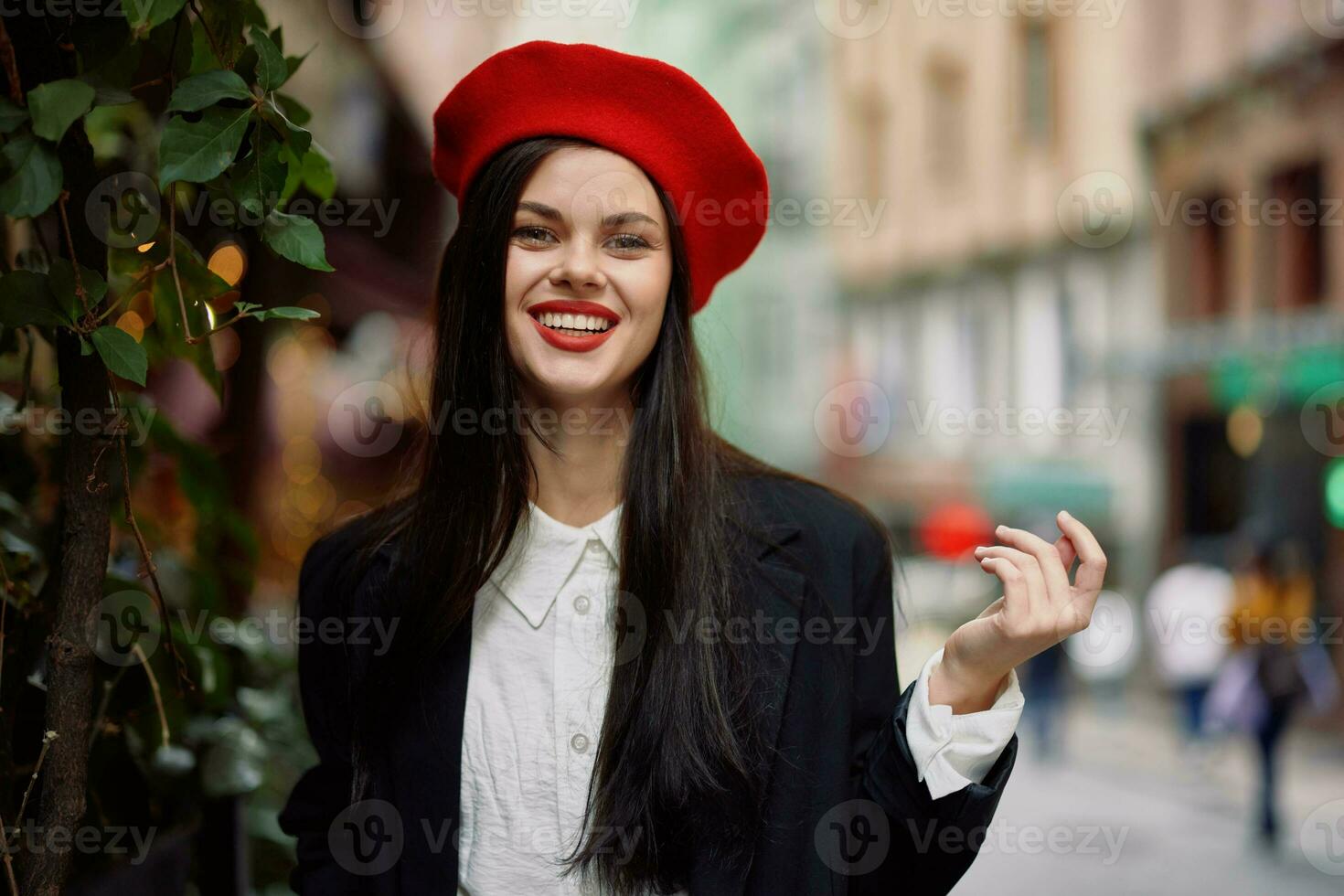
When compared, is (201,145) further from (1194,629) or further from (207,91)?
(1194,629)

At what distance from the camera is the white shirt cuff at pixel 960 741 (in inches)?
54.3

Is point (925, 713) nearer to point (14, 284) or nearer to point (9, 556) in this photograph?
point (14, 284)

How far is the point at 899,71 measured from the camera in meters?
23.8

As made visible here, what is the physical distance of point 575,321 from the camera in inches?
61.0

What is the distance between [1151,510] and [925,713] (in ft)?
47.2

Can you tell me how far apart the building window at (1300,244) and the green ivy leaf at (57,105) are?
12.9m

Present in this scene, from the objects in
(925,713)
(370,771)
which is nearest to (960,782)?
(925,713)
